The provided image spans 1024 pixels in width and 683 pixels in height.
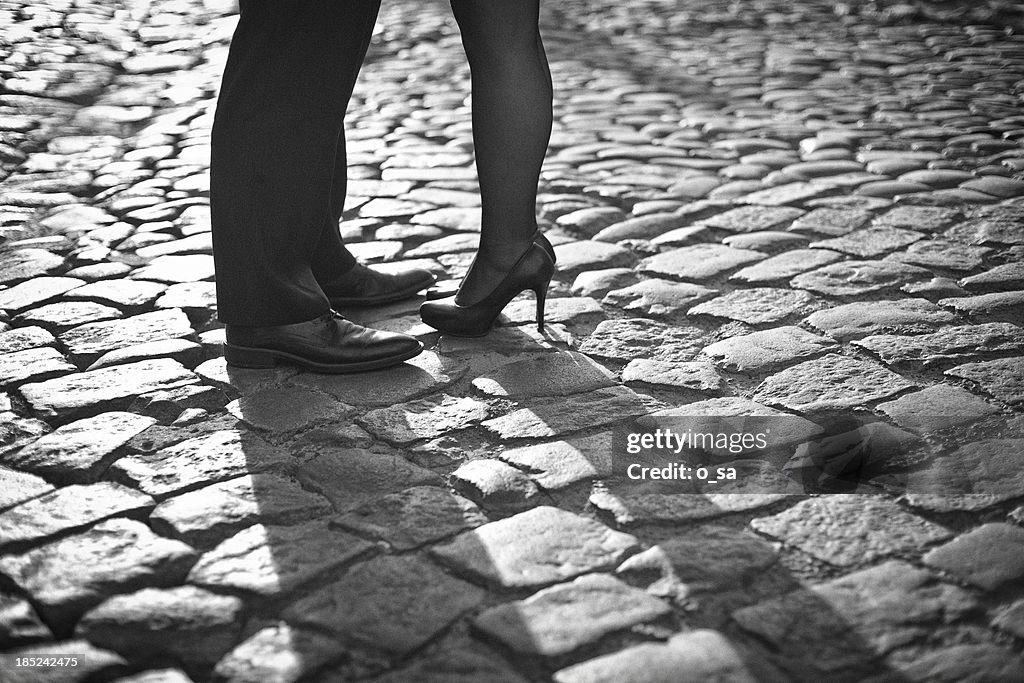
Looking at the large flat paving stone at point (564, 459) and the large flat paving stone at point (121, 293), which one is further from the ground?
the large flat paving stone at point (564, 459)

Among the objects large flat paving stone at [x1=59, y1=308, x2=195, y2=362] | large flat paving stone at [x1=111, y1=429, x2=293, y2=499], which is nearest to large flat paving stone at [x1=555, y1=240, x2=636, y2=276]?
large flat paving stone at [x1=59, y1=308, x2=195, y2=362]

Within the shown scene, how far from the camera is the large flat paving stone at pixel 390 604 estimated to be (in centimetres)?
173

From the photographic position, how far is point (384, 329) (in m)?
3.19

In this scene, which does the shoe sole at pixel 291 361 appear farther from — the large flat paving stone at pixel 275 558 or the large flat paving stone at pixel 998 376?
the large flat paving stone at pixel 998 376

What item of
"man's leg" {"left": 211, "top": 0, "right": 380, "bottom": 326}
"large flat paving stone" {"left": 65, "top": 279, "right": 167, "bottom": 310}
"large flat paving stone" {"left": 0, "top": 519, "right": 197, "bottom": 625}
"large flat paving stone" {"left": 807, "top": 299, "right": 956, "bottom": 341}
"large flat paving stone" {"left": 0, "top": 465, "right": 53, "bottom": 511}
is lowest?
"large flat paving stone" {"left": 807, "top": 299, "right": 956, "bottom": 341}

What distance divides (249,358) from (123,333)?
0.48 m

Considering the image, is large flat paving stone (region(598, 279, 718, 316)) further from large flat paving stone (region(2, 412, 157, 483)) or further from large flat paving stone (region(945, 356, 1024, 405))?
large flat paving stone (region(2, 412, 157, 483))

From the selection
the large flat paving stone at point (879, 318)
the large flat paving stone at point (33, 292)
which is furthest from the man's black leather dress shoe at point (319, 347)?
the large flat paving stone at point (879, 318)

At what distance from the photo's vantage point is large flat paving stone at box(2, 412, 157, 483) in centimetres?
228

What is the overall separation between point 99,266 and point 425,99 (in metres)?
3.23

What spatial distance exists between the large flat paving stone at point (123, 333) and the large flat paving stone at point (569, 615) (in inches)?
64.3

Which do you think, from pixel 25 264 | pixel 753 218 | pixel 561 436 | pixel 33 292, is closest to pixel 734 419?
pixel 561 436

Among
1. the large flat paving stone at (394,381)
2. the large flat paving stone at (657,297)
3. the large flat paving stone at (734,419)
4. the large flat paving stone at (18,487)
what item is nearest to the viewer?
the large flat paving stone at (18,487)

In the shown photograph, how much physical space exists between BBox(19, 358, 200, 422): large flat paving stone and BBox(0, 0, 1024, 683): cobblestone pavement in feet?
0.04
